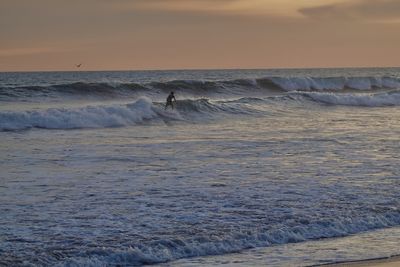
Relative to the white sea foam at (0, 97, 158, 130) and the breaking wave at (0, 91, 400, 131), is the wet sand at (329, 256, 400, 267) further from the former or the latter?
the white sea foam at (0, 97, 158, 130)

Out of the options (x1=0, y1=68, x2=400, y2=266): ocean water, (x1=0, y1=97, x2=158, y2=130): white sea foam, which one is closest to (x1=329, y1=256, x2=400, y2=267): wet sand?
(x1=0, y1=68, x2=400, y2=266): ocean water

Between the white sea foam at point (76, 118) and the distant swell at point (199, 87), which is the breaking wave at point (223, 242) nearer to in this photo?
the white sea foam at point (76, 118)

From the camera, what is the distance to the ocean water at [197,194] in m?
8.62

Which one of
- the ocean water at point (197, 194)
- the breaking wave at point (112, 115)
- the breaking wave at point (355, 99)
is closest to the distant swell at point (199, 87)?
the breaking wave at point (355, 99)

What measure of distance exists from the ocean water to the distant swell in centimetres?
1357

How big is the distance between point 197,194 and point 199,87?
34123mm

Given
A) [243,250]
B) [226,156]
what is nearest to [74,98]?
[226,156]

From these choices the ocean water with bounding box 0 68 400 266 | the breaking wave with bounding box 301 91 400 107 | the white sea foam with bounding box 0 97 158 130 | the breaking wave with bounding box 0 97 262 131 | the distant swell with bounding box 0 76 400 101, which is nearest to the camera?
the ocean water with bounding box 0 68 400 266

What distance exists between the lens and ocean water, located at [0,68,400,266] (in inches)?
340

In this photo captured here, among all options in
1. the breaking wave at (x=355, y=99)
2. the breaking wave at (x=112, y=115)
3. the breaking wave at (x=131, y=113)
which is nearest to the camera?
the breaking wave at (x=112, y=115)

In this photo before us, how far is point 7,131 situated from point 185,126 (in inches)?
230

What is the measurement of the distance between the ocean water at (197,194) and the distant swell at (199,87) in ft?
44.5

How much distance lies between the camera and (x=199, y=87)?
1789 inches

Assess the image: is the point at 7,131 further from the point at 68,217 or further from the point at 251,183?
the point at 68,217
